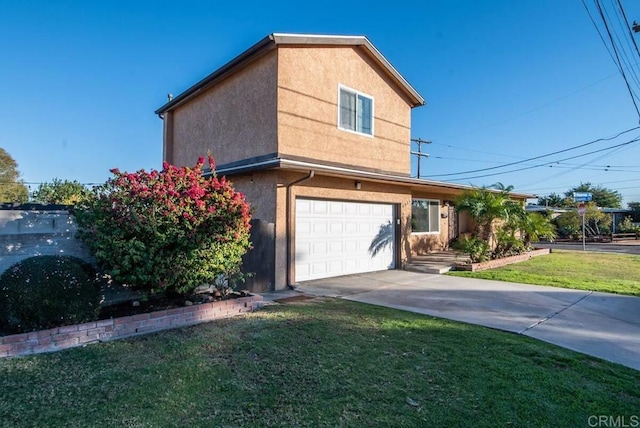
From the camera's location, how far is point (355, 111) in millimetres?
11789

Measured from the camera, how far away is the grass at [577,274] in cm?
951

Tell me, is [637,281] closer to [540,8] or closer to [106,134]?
[540,8]

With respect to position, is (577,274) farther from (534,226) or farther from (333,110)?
(333,110)

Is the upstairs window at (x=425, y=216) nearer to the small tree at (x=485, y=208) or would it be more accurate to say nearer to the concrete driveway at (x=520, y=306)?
the small tree at (x=485, y=208)

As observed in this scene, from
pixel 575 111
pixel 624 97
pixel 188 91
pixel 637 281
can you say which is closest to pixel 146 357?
pixel 188 91

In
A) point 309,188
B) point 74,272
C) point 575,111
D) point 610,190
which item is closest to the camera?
point 74,272

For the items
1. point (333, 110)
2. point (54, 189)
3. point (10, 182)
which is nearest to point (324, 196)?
point (333, 110)

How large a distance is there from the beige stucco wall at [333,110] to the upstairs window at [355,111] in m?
0.20

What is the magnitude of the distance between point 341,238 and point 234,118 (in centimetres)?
505

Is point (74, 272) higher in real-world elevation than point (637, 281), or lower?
higher

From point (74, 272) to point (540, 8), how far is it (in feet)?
45.2

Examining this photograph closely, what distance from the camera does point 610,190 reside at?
5584cm

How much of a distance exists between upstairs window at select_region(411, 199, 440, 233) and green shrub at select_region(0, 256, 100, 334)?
1222cm

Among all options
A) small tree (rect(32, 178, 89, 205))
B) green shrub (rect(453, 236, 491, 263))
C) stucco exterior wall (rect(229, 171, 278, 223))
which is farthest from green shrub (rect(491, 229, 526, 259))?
small tree (rect(32, 178, 89, 205))
